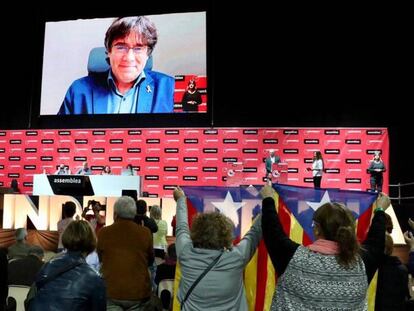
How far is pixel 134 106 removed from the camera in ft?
51.7

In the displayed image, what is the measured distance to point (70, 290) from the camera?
232cm

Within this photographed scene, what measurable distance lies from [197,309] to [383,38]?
45.5 ft

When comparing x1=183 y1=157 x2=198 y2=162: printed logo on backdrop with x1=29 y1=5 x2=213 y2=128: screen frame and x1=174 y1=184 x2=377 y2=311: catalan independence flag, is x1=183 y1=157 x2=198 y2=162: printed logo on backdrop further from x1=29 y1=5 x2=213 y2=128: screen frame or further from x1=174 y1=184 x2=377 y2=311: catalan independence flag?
x1=174 y1=184 x2=377 y2=311: catalan independence flag

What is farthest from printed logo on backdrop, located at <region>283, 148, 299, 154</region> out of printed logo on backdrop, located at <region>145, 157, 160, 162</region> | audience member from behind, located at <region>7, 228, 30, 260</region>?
audience member from behind, located at <region>7, 228, 30, 260</region>

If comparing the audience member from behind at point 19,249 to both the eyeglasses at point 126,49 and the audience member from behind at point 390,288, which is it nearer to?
the audience member from behind at point 390,288

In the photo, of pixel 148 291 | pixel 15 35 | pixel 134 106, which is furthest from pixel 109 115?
pixel 148 291

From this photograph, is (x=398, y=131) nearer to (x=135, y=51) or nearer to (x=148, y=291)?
(x=135, y=51)

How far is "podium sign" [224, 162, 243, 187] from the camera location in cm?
1481

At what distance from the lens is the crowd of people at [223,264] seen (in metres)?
2.03

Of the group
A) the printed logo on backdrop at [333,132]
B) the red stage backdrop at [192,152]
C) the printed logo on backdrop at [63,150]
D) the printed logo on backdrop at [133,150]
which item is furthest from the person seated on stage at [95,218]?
the printed logo on backdrop at [63,150]

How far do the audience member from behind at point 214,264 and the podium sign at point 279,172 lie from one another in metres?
11.7

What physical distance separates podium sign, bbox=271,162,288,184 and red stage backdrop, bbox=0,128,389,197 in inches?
10.3

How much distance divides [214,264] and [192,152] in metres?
13.0

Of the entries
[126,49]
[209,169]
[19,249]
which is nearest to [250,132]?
[209,169]
